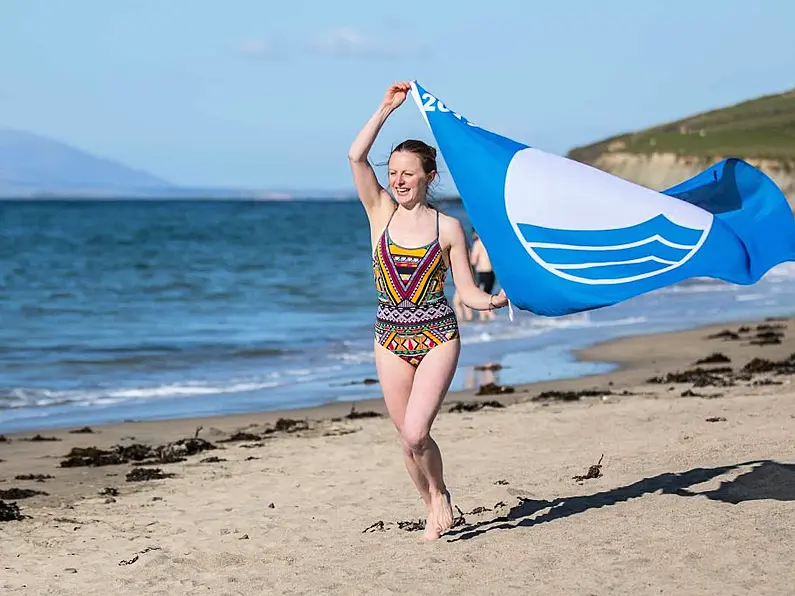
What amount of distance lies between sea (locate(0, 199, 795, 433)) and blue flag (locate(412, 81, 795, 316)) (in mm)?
639

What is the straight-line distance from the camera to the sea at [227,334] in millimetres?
15273

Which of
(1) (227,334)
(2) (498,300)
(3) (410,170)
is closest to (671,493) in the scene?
(2) (498,300)

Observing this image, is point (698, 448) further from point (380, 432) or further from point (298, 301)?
point (298, 301)

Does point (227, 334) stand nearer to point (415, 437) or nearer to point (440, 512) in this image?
point (440, 512)

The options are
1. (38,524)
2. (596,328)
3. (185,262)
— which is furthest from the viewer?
(185,262)

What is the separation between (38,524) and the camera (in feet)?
26.9

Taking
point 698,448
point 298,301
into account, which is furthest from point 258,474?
point 298,301

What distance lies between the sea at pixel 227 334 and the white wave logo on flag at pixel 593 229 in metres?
0.77

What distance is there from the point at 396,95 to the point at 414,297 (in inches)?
46.2

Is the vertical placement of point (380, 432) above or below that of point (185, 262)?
below

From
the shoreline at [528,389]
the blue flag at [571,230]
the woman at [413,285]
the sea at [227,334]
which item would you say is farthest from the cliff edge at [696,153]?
the woman at [413,285]

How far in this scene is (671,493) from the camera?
7.63 meters

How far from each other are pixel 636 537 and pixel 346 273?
3632 centimetres

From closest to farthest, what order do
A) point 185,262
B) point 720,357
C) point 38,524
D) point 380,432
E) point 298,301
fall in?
point 38,524 → point 380,432 → point 720,357 → point 298,301 → point 185,262
